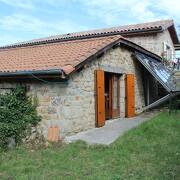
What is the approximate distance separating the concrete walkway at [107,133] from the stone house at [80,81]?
308 millimetres

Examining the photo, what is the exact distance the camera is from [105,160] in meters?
8.30

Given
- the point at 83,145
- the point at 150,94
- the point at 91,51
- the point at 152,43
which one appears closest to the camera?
the point at 83,145

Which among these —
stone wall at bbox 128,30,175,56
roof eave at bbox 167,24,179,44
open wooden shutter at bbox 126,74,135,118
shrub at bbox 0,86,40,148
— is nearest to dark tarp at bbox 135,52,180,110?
open wooden shutter at bbox 126,74,135,118

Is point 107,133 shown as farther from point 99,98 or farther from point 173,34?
point 173,34

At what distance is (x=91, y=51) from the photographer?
11898 mm

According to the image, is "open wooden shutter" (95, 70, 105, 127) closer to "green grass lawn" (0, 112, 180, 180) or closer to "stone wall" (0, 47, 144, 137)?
"stone wall" (0, 47, 144, 137)

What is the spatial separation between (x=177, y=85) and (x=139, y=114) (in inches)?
101

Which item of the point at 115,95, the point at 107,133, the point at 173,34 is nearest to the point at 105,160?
the point at 107,133

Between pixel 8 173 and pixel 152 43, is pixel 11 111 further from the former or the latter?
pixel 152 43

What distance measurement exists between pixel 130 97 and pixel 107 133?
4.12 metres

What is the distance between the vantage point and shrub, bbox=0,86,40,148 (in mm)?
10031

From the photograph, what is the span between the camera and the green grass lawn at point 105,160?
7.20 metres

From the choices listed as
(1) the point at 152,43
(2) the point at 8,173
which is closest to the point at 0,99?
(2) the point at 8,173

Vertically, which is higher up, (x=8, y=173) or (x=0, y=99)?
(x=0, y=99)
